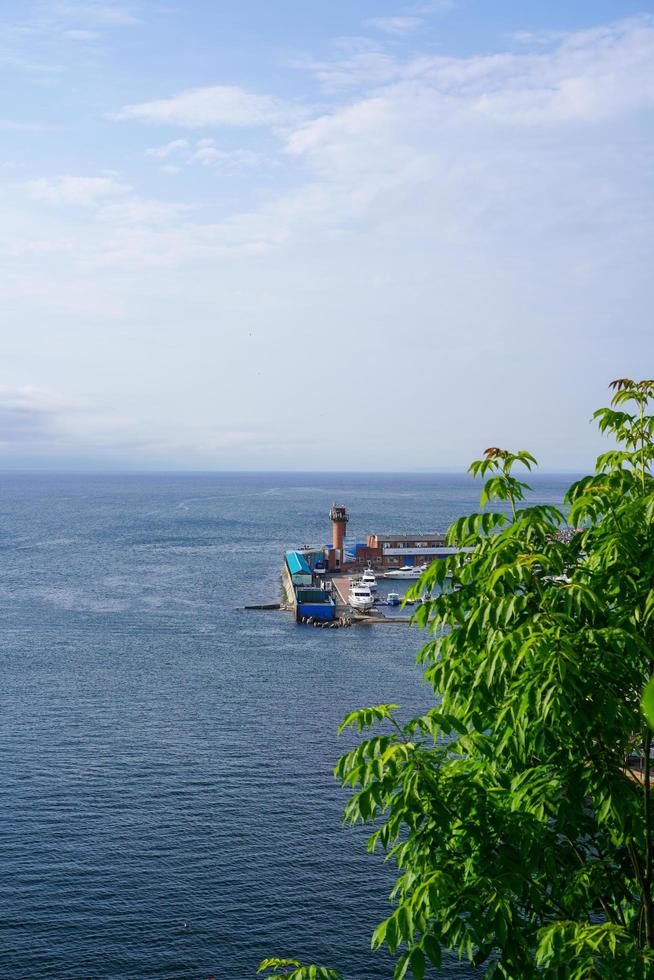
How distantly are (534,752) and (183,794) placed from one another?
1574 inches

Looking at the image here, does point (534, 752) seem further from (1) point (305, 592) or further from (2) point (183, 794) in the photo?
(1) point (305, 592)

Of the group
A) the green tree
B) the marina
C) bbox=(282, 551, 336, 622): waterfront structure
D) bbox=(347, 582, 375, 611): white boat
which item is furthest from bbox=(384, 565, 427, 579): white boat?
the green tree

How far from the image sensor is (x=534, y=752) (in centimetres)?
773

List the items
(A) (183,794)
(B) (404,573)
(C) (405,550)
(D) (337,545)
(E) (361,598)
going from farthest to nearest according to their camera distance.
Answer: (C) (405,550) < (D) (337,545) < (B) (404,573) < (E) (361,598) < (A) (183,794)

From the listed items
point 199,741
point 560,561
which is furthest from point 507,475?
point 199,741

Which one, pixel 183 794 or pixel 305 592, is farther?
pixel 305 592

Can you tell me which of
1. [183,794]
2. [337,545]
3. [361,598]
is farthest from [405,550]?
[183,794]

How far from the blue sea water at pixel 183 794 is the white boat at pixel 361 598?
8.76 metres

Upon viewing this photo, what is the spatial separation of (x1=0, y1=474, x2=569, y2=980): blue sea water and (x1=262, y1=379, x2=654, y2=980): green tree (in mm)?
26164

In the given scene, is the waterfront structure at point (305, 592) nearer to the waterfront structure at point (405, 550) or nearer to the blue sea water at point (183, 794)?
the blue sea water at point (183, 794)

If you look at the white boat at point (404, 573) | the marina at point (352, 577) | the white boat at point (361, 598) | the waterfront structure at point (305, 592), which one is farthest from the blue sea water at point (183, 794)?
the white boat at point (404, 573)

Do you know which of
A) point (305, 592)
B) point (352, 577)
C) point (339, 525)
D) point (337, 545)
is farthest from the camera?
point (337, 545)

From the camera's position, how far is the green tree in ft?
23.0

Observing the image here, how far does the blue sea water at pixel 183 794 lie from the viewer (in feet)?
105
